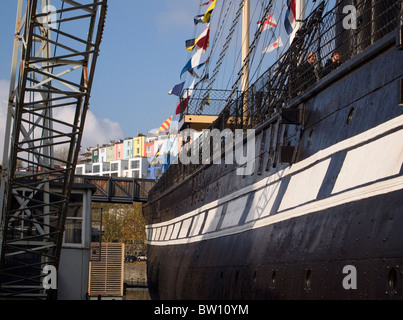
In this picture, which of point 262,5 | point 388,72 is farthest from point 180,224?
point 388,72

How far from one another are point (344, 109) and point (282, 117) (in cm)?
173

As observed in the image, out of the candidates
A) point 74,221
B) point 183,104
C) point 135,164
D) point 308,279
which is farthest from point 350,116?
point 135,164

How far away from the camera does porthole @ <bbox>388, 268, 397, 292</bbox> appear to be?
7298 mm

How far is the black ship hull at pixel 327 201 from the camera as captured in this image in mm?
7750

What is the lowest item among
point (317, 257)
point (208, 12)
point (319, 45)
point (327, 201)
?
point (317, 257)

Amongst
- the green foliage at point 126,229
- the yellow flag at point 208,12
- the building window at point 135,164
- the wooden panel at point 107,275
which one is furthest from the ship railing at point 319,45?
the building window at point 135,164

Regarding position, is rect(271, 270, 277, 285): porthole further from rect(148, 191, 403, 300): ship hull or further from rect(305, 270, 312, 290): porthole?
rect(305, 270, 312, 290): porthole

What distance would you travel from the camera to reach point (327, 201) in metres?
9.24

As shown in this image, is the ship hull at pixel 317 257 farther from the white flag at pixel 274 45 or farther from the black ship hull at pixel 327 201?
the white flag at pixel 274 45

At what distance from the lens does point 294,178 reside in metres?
10.9

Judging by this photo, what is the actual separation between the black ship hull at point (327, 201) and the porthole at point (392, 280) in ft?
0.03

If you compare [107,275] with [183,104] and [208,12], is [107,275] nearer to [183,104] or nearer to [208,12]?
[183,104]

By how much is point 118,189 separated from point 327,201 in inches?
1326
